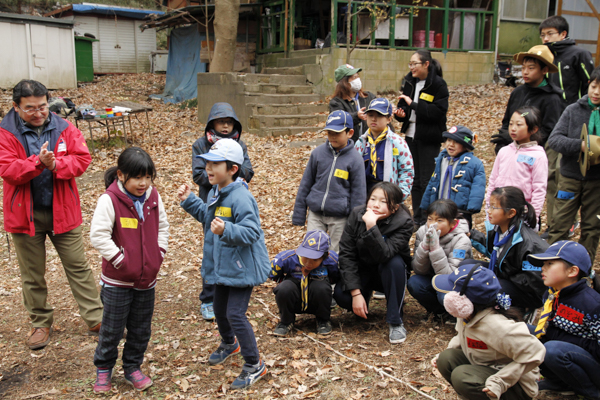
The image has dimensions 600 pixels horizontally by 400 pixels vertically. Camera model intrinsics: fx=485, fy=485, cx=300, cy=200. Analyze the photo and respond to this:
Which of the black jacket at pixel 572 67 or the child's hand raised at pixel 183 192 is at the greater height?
the black jacket at pixel 572 67

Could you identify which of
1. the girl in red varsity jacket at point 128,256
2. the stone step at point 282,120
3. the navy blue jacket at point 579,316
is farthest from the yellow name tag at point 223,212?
the stone step at point 282,120

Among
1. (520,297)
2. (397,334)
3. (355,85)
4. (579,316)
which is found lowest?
(397,334)

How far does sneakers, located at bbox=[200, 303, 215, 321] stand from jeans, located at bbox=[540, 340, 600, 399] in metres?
3.01

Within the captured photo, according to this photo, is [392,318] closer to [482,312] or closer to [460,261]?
[460,261]

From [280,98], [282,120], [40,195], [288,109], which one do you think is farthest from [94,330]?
[280,98]

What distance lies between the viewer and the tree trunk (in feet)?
50.8

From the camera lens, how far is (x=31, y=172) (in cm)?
410

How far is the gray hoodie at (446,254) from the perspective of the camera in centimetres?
407

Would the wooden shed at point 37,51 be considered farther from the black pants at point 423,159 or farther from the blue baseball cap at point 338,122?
the blue baseball cap at point 338,122

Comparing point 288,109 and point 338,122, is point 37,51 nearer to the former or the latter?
point 288,109

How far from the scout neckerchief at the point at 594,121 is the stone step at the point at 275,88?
961 cm

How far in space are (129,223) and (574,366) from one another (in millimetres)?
3193

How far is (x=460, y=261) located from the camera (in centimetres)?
415

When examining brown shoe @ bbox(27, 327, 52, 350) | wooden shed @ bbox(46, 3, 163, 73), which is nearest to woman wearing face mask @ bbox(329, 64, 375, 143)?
brown shoe @ bbox(27, 327, 52, 350)
